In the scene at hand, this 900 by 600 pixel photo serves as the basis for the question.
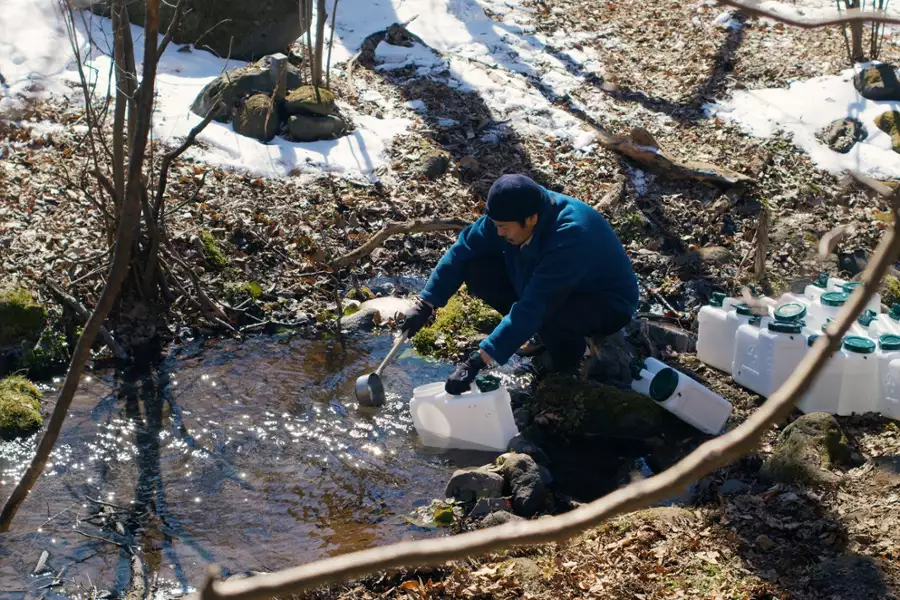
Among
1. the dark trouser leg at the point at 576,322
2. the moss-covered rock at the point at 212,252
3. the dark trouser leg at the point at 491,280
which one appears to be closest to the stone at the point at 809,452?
the dark trouser leg at the point at 576,322

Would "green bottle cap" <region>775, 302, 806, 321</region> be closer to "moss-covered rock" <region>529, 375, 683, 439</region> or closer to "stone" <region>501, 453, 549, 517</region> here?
"moss-covered rock" <region>529, 375, 683, 439</region>

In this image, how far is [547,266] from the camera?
19.1 feet

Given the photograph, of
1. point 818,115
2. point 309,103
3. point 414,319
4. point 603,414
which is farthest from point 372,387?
point 818,115

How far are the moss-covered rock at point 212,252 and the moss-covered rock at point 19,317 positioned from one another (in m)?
1.62

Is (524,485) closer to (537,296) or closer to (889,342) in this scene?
(537,296)

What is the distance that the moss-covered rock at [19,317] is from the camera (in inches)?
273

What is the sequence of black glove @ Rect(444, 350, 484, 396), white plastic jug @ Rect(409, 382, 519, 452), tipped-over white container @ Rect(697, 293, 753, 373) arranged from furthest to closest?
1. tipped-over white container @ Rect(697, 293, 753, 373)
2. white plastic jug @ Rect(409, 382, 519, 452)
3. black glove @ Rect(444, 350, 484, 396)

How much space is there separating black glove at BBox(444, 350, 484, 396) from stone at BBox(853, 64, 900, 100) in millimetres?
8654

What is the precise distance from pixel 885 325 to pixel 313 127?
6970 mm

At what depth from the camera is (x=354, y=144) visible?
1091 centimetres

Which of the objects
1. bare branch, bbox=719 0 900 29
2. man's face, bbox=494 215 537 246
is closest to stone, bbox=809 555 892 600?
man's face, bbox=494 215 537 246

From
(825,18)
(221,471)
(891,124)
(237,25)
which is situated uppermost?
(825,18)

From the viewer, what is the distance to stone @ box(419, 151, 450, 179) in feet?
34.4

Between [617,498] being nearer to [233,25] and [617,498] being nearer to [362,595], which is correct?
[362,595]
